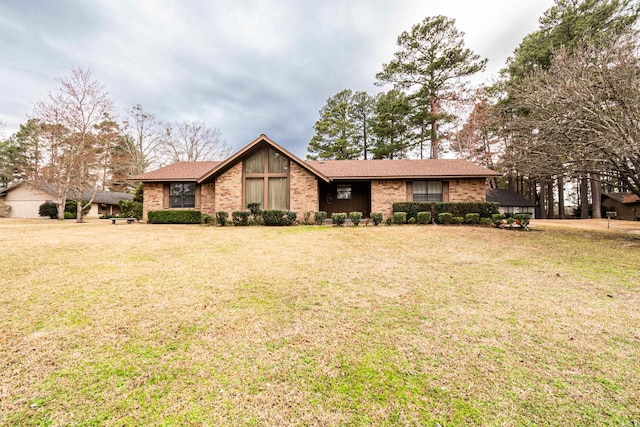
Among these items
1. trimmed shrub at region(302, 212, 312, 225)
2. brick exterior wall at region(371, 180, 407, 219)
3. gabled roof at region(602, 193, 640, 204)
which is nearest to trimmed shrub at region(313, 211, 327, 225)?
trimmed shrub at region(302, 212, 312, 225)

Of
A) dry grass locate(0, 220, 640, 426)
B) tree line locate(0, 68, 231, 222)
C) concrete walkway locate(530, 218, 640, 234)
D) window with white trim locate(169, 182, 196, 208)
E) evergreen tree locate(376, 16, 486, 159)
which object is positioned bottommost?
dry grass locate(0, 220, 640, 426)

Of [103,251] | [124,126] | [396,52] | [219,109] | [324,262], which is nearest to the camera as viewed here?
[324,262]

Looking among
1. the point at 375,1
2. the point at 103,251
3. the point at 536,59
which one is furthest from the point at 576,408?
the point at 536,59

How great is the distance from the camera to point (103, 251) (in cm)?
749

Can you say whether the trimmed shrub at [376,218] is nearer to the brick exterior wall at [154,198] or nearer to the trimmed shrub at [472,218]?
the trimmed shrub at [472,218]

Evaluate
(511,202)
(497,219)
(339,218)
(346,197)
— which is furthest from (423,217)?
(511,202)

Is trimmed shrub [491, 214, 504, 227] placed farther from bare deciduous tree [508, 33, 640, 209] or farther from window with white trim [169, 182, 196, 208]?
window with white trim [169, 182, 196, 208]

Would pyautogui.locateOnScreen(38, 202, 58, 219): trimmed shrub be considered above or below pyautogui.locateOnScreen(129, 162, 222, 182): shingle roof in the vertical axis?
below

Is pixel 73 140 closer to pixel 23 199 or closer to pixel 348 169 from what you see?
pixel 23 199

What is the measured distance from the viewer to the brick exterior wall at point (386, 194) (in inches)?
635

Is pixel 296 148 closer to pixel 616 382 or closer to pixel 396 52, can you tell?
pixel 396 52

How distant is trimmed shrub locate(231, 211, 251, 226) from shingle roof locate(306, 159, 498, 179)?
16.9 ft

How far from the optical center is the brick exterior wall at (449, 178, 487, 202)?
1579cm

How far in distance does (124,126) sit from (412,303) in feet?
132
